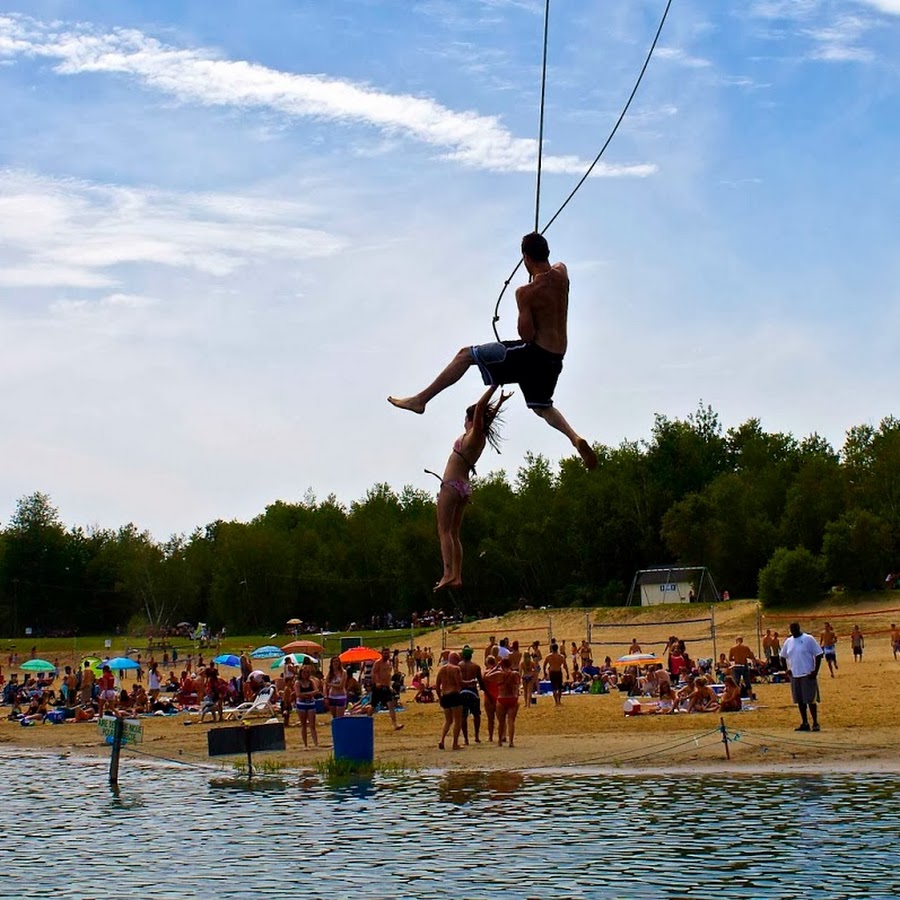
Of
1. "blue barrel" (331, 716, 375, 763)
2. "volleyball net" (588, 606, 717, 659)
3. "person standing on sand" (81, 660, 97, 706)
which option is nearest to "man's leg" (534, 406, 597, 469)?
"blue barrel" (331, 716, 375, 763)

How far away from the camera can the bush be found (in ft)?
220

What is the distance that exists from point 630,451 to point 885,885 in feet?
292

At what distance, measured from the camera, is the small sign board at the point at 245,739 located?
87.7 ft

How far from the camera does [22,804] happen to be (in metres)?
23.9

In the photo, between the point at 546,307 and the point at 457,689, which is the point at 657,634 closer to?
the point at 457,689

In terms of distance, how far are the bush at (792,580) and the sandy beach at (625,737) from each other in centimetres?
2365

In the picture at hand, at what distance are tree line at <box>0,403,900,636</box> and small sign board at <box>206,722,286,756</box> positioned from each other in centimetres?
4396

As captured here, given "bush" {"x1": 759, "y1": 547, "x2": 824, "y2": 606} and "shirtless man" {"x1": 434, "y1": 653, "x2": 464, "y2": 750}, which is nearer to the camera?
"shirtless man" {"x1": 434, "y1": 653, "x2": 464, "y2": 750}

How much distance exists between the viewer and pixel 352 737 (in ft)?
84.5

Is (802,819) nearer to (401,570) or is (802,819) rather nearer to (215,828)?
(215,828)

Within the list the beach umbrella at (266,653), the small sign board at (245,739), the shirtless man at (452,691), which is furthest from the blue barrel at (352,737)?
the beach umbrella at (266,653)

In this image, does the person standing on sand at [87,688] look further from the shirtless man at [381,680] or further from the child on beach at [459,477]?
the child on beach at [459,477]

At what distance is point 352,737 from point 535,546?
77588 millimetres

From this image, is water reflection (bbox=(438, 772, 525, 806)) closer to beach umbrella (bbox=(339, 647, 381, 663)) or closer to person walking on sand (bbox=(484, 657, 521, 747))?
person walking on sand (bbox=(484, 657, 521, 747))
